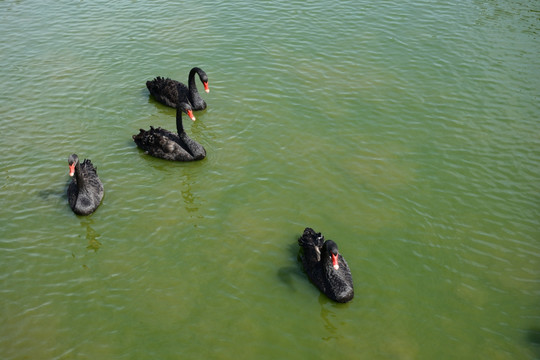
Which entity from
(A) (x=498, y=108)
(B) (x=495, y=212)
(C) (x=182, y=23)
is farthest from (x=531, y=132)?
(C) (x=182, y=23)

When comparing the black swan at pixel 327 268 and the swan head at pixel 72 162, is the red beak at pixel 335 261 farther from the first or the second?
the swan head at pixel 72 162

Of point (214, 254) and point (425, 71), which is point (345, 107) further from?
point (214, 254)

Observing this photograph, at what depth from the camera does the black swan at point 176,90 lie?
1423cm

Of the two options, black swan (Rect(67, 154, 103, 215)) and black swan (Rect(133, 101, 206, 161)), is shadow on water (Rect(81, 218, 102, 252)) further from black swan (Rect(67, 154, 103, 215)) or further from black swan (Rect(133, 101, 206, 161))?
black swan (Rect(133, 101, 206, 161))

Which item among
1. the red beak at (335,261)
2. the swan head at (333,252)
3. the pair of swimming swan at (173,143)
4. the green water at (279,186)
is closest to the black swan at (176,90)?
the green water at (279,186)

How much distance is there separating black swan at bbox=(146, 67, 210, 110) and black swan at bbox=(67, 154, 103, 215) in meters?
3.85

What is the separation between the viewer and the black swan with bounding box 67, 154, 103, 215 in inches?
416

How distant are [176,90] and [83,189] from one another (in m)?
4.68

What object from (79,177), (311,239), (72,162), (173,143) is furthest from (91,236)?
(311,239)

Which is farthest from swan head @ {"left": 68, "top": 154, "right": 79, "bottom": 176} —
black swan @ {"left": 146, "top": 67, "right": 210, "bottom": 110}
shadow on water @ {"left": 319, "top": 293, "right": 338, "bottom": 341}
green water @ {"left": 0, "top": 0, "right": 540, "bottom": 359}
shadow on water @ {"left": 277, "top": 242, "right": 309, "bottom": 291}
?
shadow on water @ {"left": 319, "top": 293, "right": 338, "bottom": 341}

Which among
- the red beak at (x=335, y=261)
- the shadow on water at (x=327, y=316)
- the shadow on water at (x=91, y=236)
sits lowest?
the shadow on water at (x=327, y=316)

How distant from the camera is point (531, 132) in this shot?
43.2ft

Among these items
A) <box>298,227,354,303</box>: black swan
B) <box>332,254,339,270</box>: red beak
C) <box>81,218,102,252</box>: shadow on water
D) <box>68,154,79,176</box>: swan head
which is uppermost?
<box>68,154,79,176</box>: swan head

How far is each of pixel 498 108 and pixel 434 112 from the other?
1.82 m
